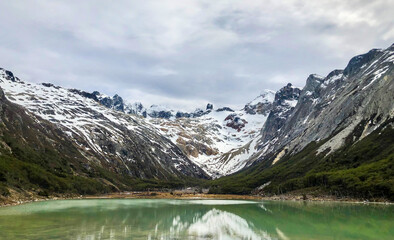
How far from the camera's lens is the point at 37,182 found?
16688 cm

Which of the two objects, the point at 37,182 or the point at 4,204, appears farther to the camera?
the point at 37,182

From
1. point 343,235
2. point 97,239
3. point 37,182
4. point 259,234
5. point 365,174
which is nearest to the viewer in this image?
point 97,239

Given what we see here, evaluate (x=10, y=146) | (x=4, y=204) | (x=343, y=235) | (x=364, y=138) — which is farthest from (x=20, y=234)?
(x=364, y=138)

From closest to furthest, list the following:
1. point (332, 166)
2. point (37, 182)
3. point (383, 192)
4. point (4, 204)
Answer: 1. point (4, 204)
2. point (383, 192)
3. point (37, 182)
4. point (332, 166)

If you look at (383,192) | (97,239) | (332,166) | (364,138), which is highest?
(364,138)

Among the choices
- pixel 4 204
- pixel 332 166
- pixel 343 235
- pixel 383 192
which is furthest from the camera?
pixel 332 166

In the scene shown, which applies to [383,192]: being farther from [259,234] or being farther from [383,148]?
[259,234]

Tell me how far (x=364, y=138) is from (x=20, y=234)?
19416 centimetres

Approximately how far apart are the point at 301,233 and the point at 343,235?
18.8ft

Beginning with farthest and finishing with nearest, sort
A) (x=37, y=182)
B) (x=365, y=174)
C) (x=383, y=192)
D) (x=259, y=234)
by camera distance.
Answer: (x=37, y=182), (x=365, y=174), (x=383, y=192), (x=259, y=234)

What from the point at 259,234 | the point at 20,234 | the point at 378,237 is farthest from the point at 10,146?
the point at 378,237

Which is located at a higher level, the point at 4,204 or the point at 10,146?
the point at 10,146

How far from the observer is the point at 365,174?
144 metres

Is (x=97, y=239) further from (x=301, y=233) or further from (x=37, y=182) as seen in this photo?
(x=37, y=182)
